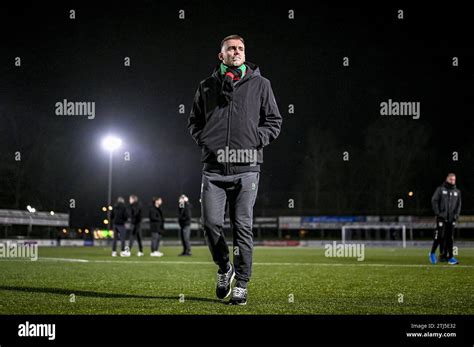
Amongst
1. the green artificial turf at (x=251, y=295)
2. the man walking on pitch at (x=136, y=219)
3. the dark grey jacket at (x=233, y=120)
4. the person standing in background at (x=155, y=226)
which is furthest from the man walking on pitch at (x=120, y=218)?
the dark grey jacket at (x=233, y=120)

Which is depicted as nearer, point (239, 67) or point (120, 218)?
point (239, 67)

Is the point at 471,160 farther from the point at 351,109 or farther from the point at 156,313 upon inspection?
the point at 156,313

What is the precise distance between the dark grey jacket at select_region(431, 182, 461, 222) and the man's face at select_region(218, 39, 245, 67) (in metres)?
10.1

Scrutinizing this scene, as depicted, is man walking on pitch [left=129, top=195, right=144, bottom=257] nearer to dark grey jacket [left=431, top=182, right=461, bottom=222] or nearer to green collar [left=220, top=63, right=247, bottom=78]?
dark grey jacket [left=431, top=182, right=461, bottom=222]

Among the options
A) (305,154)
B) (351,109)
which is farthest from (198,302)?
(305,154)

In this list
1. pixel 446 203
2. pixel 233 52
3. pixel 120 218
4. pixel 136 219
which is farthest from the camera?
pixel 136 219

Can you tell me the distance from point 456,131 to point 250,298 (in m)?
57.8

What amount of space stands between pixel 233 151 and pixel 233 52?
3.61 ft

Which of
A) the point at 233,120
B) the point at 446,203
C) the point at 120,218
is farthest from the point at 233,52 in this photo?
the point at 120,218

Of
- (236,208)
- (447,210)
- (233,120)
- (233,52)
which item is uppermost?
(233,52)

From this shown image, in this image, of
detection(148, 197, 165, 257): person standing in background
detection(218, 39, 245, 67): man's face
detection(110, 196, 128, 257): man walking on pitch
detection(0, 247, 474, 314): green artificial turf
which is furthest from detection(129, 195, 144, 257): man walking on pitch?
detection(218, 39, 245, 67): man's face

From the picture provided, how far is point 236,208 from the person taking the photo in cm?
619

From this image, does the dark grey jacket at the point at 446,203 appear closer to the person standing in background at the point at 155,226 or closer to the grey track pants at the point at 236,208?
the grey track pants at the point at 236,208

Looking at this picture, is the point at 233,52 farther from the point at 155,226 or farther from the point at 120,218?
the point at 155,226
